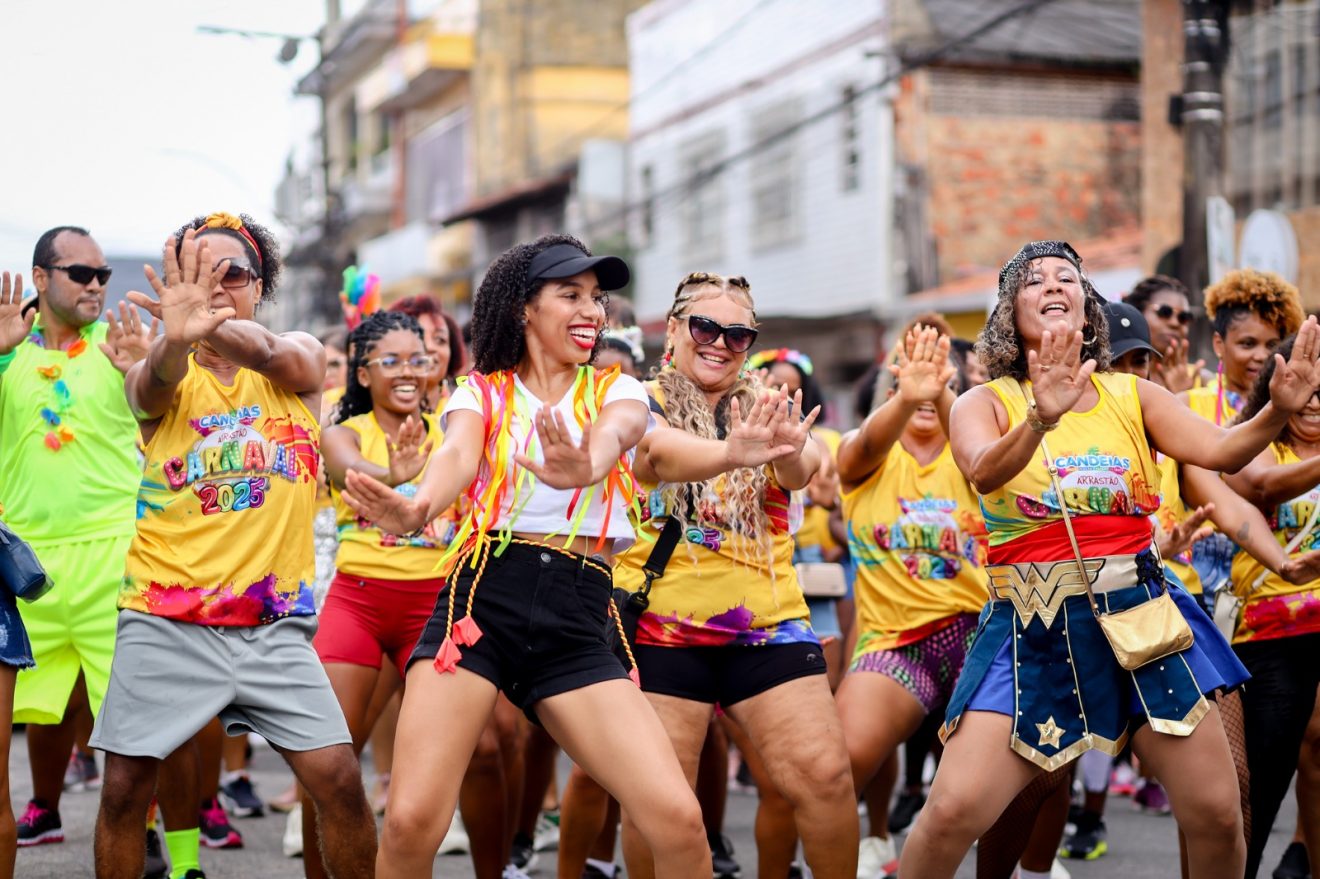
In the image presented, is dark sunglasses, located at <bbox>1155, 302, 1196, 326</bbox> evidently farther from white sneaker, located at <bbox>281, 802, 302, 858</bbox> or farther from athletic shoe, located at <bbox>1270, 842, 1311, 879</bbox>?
white sneaker, located at <bbox>281, 802, 302, 858</bbox>

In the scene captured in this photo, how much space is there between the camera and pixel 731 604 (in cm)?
591

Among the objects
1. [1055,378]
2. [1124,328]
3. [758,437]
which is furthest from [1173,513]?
[758,437]

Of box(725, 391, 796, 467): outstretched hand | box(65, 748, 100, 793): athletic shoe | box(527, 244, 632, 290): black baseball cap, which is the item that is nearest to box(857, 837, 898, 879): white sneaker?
box(725, 391, 796, 467): outstretched hand

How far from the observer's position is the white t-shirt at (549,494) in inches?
198

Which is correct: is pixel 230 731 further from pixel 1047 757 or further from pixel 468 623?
pixel 1047 757

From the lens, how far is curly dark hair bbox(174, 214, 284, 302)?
5.91m

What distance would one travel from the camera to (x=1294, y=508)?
6367 millimetres

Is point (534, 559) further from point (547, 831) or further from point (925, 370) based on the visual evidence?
point (547, 831)

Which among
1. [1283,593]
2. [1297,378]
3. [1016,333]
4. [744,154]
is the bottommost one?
[1283,593]

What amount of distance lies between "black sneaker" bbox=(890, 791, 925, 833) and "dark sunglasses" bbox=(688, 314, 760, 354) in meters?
3.67

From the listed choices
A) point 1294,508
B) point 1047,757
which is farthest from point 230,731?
point 1294,508

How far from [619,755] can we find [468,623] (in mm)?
569

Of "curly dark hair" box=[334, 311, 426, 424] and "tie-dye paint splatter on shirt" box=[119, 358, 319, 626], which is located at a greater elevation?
"curly dark hair" box=[334, 311, 426, 424]

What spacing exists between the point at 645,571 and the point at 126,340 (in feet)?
6.35
